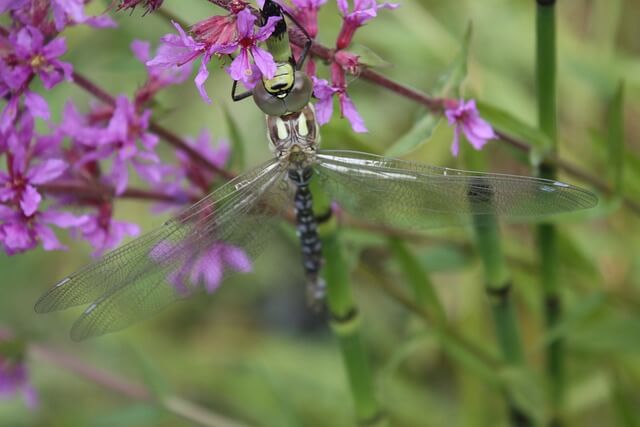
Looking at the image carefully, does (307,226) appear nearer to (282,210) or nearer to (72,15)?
(282,210)

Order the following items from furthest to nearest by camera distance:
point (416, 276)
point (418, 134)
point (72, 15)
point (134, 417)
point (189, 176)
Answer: point (134, 417)
point (416, 276)
point (189, 176)
point (418, 134)
point (72, 15)

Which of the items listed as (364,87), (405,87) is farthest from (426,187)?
(364,87)

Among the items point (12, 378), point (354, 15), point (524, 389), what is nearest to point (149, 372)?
point (12, 378)

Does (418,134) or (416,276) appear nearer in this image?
(418,134)

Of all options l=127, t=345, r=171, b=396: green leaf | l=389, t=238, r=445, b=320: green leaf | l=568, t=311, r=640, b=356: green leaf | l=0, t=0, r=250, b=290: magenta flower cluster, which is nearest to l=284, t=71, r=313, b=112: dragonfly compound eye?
l=0, t=0, r=250, b=290: magenta flower cluster

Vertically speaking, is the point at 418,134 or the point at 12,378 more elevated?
the point at 418,134

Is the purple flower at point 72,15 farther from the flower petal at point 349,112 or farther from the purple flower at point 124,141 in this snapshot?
the flower petal at point 349,112

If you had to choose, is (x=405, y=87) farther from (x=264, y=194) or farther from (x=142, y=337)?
(x=142, y=337)

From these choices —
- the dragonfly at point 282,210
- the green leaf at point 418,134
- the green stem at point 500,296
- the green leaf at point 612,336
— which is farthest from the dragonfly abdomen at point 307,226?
the green leaf at point 612,336
